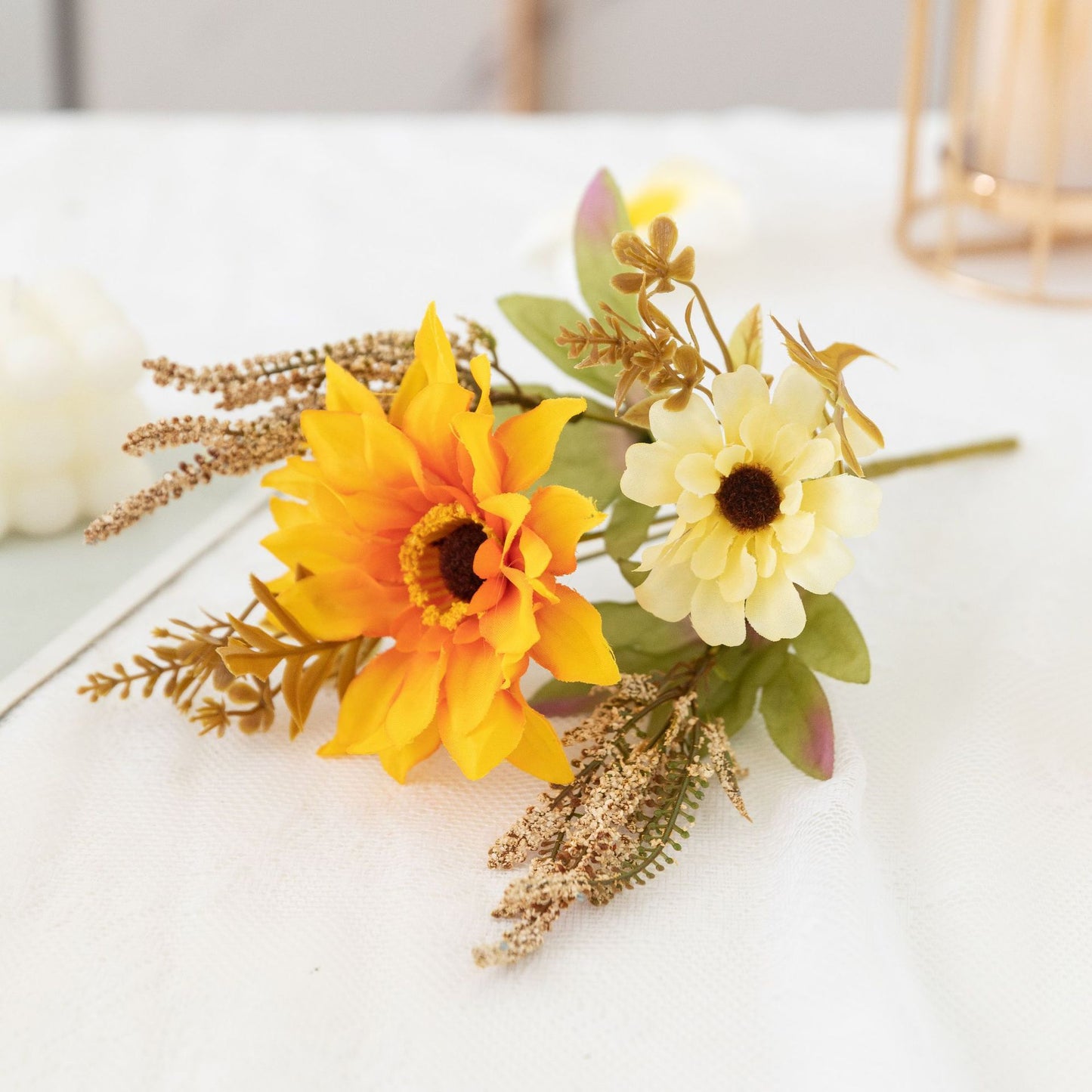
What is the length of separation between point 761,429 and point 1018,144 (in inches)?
22.4

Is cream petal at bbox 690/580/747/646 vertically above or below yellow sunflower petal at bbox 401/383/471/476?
below

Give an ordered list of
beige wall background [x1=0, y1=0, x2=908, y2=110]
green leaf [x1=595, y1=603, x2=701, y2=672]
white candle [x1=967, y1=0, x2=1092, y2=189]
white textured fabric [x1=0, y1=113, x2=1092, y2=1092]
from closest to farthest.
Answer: white textured fabric [x1=0, y1=113, x2=1092, y2=1092] < green leaf [x1=595, y1=603, x2=701, y2=672] < white candle [x1=967, y1=0, x2=1092, y2=189] < beige wall background [x1=0, y1=0, x2=908, y2=110]

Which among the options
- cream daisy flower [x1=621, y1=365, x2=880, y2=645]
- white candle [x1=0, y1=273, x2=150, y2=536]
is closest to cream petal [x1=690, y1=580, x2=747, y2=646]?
cream daisy flower [x1=621, y1=365, x2=880, y2=645]

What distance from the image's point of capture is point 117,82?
191cm

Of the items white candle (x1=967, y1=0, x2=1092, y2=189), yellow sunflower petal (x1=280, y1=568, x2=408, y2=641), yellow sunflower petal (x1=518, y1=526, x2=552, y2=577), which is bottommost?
yellow sunflower petal (x1=280, y1=568, x2=408, y2=641)

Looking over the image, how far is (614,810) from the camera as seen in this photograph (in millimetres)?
361

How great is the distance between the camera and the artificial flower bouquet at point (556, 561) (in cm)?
37

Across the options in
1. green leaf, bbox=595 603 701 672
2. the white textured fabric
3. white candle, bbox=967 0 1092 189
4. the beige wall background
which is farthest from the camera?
the beige wall background

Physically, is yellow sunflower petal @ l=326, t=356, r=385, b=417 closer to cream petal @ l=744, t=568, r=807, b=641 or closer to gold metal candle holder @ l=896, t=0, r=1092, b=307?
cream petal @ l=744, t=568, r=807, b=641

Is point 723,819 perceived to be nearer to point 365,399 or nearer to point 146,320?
point 365,399

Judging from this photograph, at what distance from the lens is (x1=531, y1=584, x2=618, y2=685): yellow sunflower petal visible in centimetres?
37

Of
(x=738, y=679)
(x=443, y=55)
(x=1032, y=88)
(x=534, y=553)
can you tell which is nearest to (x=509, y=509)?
(x=534, y=553)

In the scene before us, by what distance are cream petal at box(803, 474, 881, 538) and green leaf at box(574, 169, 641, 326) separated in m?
0.12

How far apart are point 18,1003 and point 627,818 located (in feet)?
0.61
